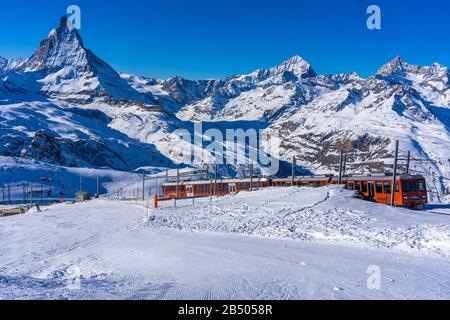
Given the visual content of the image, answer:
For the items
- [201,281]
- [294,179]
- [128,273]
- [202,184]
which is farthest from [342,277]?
[202,184]

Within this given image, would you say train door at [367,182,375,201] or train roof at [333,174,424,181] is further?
train door at [367,182,375,201]

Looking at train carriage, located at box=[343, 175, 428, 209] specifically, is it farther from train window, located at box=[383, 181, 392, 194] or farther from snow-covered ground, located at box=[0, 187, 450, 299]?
snow-covered ground, located at box=[0, 187, 450, 299]

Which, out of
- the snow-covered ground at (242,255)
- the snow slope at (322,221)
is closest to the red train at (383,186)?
the snow slope at (322,221)

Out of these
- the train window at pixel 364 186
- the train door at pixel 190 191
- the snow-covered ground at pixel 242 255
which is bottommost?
the train door at pixel 190 191

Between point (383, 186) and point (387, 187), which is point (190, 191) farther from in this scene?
point (387, 187)

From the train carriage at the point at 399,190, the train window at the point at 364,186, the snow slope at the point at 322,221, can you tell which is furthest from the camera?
the train window at the point at 364,186

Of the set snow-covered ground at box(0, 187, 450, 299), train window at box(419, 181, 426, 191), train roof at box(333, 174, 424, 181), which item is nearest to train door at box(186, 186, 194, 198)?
train roof at box(333, 174, 424, 181)

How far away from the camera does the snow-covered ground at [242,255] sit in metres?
10.6

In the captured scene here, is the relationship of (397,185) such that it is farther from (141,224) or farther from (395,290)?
(395,290)

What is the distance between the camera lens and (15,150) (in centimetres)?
17262

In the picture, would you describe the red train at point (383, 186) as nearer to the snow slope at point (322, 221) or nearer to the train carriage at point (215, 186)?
the train carriage at point (215, 186)

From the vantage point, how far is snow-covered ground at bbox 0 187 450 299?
1065 cm

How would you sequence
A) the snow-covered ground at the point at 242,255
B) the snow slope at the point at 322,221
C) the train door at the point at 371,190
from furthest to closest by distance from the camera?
the train door at the point at 371,190, the snow slope at the point at 322,221, the snow-covered ground at the point at 242,255

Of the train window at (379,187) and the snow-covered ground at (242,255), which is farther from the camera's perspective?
the train window at (379,187)
